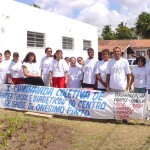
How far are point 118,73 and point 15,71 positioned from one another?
3.22 meters

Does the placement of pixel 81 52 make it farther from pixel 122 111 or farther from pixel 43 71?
pixel 122 111

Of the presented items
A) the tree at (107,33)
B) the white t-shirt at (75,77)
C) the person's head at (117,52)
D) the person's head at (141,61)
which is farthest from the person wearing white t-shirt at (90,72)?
the tree at (107,33)

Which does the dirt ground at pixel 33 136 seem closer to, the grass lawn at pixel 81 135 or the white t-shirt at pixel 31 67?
the grass lawn at pixel 81 135

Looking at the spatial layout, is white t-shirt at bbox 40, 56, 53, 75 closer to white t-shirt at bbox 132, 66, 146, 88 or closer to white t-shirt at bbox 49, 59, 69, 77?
white t-shirt at bbox 49, 59, 69, 77

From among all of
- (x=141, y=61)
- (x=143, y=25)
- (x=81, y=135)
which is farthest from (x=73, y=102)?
(x=143, y=25)

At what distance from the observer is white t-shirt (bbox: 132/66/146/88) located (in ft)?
26.2

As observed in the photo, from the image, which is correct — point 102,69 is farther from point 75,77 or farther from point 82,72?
point 75,77

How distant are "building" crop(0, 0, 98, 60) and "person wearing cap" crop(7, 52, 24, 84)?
4.13 m

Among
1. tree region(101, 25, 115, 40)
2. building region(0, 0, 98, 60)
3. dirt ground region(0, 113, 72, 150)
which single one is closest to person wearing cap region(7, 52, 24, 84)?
dirt ground region(0, 113, 72, 150)

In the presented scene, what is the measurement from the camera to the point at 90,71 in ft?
28.1

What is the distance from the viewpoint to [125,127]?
7613 millimetres

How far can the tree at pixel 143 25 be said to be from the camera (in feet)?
178

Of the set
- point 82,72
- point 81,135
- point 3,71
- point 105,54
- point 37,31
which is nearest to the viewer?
point 81,135

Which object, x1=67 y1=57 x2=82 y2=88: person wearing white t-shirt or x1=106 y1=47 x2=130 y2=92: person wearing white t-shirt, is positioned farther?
x1=67 y1=57 x2=82 y2=88: person wearing white t-shirt
